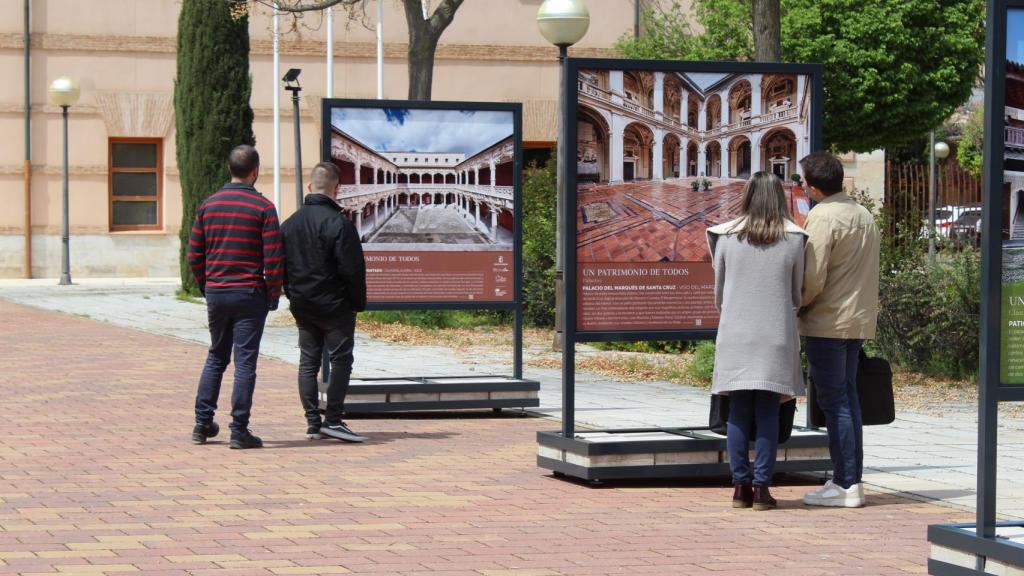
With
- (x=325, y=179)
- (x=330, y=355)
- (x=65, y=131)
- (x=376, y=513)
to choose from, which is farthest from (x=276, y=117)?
(x=376, y=513)

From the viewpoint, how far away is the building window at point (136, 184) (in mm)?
33562

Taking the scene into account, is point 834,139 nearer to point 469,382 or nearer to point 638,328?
point 469,382

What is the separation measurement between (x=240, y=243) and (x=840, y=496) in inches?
158

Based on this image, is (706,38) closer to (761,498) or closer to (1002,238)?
(761,498)

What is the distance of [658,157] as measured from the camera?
9109mm

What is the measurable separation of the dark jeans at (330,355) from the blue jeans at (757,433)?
3196mm

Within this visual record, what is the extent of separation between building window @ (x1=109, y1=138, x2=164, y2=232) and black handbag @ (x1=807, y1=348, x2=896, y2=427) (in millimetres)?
26994

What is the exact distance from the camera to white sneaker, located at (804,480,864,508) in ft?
26.8

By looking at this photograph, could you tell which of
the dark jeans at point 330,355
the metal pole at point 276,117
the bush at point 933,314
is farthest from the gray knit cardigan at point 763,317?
the metal pole at point 276,117

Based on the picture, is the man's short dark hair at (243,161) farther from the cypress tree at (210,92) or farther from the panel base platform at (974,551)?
the cypress tree at (210,92)

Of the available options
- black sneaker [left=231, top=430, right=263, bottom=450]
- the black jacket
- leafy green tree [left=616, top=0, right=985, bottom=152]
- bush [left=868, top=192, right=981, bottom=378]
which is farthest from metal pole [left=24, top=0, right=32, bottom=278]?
black sneaker [left=231, top=430, right=263, bottom=450]

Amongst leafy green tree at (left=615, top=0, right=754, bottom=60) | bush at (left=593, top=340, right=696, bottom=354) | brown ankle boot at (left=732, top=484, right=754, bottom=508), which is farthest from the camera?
leafy green tree at (left=615, top=0, right=754, bottom=60)

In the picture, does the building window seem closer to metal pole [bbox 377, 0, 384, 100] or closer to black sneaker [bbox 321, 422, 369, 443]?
metal pole [bbox 377, 0, 384, 100]

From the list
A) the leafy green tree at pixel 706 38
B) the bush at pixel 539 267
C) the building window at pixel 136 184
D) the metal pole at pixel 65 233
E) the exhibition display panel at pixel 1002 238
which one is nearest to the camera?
the exhibition display panel at pixel 1002 238
